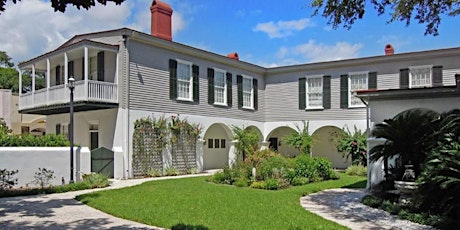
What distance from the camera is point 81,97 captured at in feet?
56.6

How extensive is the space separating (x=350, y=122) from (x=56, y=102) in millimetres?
15140

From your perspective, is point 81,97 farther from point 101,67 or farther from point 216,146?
point 216,146

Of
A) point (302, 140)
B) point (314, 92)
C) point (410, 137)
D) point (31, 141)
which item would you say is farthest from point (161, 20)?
point (410, 137)

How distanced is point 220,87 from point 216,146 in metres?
4.07

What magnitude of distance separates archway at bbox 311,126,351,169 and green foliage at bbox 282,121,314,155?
1.16 metres

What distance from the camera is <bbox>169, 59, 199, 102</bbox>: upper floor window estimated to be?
A: 20172 millimetres

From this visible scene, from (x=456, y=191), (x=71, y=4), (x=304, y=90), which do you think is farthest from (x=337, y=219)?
(x=304, y=90)

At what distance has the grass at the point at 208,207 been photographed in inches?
314

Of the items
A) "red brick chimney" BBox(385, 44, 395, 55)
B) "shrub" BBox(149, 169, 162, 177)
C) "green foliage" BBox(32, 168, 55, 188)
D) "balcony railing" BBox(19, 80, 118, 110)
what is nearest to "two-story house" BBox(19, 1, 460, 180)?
"balcony railing" BBox(19, 80, 118, 110)

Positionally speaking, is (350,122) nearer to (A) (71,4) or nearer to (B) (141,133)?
(B) (141,133)

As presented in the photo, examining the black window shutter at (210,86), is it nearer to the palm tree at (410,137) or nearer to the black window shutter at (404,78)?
Answer: the black window shutter at (404,78)

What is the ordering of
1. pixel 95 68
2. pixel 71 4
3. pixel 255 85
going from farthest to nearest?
1. pixel 255 85
2. pixel 95 68
3. pixel 71 4

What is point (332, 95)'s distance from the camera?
23797 millimetres

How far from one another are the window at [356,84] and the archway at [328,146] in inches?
93.8
